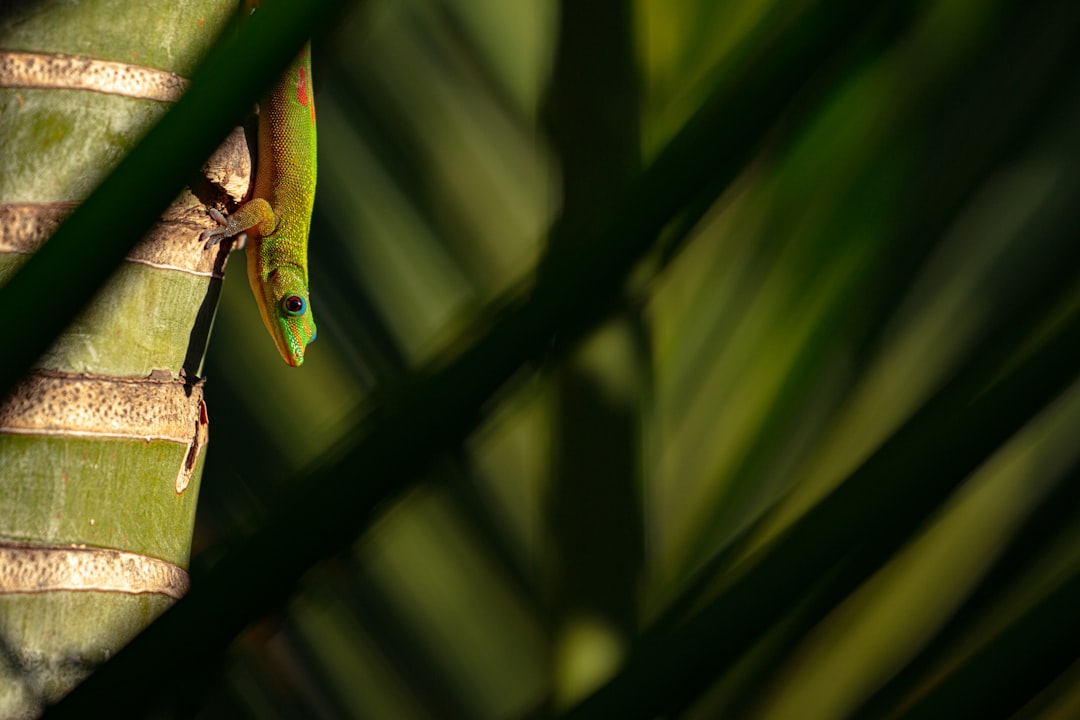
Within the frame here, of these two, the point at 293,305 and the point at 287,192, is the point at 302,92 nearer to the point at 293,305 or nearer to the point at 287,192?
the point at 287,192

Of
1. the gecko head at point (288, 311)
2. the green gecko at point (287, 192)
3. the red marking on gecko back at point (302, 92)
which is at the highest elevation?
the red marking on gecko back at point (302, 92)

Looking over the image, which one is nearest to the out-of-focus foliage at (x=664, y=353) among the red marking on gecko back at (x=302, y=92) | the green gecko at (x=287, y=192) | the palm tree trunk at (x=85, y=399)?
the palm tree trunk at (x=85, y=399)

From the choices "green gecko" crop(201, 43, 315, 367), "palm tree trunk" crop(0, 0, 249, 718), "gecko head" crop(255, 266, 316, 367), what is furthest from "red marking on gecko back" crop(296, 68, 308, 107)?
"palm tree trunk" crop(0, 0, 249, 718)

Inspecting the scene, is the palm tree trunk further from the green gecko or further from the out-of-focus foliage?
the green gecko

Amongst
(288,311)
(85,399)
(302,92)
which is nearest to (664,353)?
(85,399)

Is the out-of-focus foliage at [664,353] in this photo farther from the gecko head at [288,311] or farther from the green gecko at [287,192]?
the green gecko at [287,192]

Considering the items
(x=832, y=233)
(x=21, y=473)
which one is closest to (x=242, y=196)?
(x=21, y=473)
